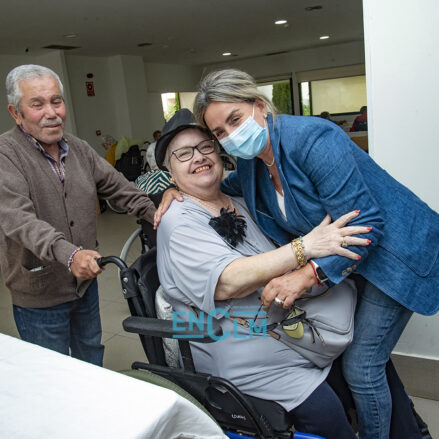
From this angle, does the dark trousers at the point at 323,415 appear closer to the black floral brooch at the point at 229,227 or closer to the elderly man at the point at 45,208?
the black floral brooch at the point at 229,227

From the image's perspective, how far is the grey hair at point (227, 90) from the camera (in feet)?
4.04

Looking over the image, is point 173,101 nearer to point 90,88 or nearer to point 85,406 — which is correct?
point 90,88

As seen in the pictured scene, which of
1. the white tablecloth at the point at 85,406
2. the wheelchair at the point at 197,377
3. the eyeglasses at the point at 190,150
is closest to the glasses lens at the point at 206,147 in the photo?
the eyeglasses at the point at 190,150

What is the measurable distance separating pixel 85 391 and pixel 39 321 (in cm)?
75

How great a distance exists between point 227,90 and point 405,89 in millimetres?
829

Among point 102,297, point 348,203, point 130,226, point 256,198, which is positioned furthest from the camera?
point 130,226

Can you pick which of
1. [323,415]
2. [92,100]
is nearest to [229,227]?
[323,415]

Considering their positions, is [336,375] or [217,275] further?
[336,375]

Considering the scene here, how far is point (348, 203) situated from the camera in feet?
3.72

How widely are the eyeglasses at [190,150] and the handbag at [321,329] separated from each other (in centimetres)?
55

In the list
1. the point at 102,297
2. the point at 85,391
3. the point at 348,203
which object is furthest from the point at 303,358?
the point at 102,297

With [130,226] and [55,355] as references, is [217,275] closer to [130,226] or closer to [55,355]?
[55,355]

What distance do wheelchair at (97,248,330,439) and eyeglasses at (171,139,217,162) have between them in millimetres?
350

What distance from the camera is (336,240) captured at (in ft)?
3.71
